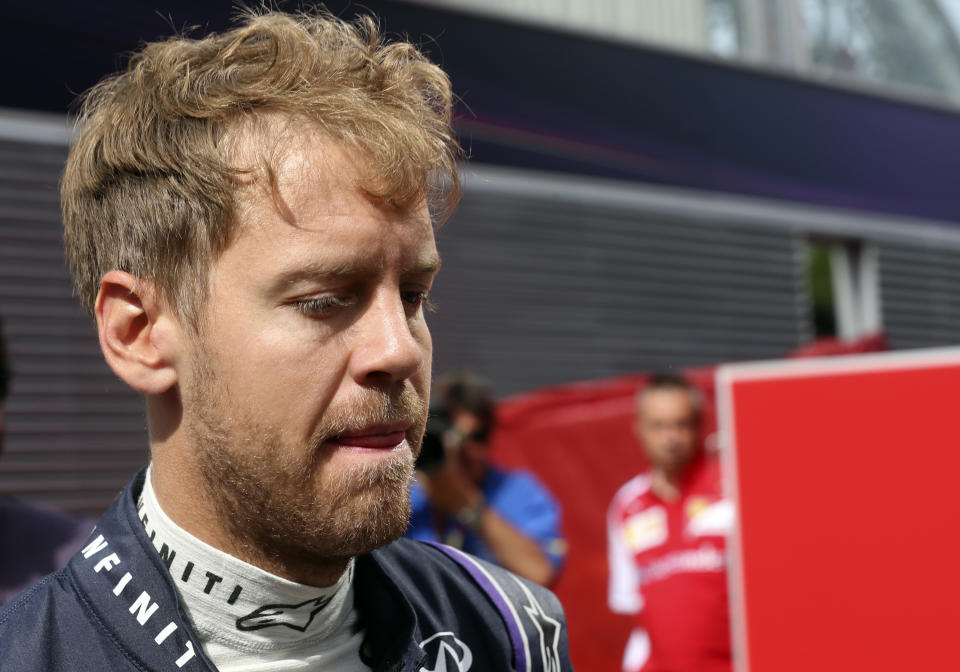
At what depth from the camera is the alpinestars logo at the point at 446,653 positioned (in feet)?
4.41

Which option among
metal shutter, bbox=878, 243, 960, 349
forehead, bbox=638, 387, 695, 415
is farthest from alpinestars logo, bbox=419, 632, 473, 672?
metal shutter, bbox=878, 243, 960, 349

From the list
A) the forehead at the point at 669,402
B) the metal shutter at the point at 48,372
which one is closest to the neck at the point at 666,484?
the forehead at the point at 669,402

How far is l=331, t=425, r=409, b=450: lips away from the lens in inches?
47.3

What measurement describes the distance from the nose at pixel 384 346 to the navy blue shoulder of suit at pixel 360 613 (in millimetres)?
307

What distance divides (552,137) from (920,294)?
7008 mm

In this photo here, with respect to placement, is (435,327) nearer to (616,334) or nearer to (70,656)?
(616,334)

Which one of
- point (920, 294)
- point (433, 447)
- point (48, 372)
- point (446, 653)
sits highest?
point (920, 294)

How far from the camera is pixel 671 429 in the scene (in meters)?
4.38

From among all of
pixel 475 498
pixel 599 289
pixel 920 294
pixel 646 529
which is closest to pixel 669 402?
pixel 646 529

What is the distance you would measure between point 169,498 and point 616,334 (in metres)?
6.72

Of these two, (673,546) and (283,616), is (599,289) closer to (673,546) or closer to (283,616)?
(673,546)

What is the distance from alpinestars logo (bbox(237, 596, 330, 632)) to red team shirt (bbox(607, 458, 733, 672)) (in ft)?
9.60

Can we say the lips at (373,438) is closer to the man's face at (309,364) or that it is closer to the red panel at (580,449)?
the man's face at (309,364)

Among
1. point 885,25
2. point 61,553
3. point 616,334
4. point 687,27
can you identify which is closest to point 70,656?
point 61,553
